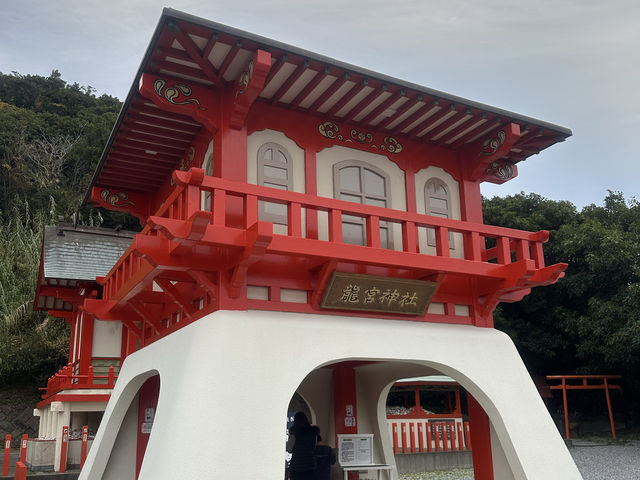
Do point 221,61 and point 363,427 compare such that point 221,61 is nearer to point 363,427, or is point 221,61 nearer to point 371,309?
point 371,309

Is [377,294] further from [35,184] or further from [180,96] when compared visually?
[35,184]

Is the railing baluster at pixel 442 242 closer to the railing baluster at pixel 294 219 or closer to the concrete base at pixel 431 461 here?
the railing baluster at pixel 294 219

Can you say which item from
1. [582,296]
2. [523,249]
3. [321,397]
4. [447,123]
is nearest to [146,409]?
[321,397]

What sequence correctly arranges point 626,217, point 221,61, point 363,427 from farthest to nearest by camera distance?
point 626,217 < point 363,427 < point 221,61

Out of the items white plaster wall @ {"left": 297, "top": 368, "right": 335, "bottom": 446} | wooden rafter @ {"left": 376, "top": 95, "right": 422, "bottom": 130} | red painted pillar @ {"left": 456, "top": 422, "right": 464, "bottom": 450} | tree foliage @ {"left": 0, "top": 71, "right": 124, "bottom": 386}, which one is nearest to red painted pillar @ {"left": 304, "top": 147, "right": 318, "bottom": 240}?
wooden rafter @ {"left": 376, "top": 95, "right": 422, "bottom": 130}

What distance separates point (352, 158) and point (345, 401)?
507 cm

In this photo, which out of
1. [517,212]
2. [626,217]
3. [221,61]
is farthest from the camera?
[517,212]

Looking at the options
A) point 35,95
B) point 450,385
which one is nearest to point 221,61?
point 450,385

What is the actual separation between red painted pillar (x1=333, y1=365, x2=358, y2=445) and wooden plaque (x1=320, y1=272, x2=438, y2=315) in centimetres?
395

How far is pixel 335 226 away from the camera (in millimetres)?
7000

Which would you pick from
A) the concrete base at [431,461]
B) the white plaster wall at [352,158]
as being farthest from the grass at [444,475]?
the white plaster wall at [352,158]

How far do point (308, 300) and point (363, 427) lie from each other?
201 inches

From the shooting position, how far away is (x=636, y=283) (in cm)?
1969

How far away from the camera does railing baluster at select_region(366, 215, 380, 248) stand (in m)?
7.19
